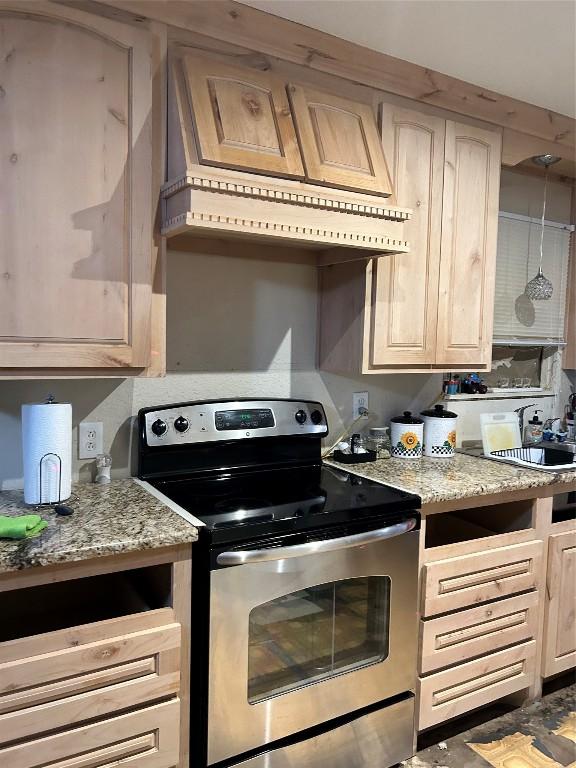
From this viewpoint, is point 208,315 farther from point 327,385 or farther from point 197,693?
point 197,693

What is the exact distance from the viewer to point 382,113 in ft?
7.18

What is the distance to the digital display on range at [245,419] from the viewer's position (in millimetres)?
2145

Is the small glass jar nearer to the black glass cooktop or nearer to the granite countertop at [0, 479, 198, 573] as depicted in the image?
the black glass cooktop

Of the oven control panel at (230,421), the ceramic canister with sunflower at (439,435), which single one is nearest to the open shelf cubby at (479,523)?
the ceramic canister with sunflower at (439,435)

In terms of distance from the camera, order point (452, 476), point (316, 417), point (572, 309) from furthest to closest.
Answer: point (572, 309), point (316, 417), point (452, 476)

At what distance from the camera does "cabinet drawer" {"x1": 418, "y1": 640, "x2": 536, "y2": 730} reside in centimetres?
205

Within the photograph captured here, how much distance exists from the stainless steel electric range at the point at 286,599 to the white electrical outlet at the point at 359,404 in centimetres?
46

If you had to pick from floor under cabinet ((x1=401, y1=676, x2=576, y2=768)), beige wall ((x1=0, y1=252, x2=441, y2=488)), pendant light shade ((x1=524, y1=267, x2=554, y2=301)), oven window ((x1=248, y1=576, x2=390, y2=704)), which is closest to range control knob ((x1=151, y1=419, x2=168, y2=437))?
beige wall ((x1=0, y1=252, x2=441, y2=488))

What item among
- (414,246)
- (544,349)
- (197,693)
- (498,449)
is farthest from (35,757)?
(544,349)

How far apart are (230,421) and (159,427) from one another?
262 mm

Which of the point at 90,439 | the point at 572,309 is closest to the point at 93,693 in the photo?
the point at 90,439

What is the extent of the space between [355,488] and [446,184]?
1230 millimetres

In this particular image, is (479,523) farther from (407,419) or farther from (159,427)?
(159,427)

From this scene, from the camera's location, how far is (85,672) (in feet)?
4.72
